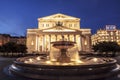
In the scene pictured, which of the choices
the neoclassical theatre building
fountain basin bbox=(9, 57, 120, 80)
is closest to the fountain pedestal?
fountain basin bbox=(9, 57, 120, 80)

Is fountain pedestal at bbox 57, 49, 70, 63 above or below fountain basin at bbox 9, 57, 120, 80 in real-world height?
above

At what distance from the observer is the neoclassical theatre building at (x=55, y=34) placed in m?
78.9

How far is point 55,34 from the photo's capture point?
78750 mm

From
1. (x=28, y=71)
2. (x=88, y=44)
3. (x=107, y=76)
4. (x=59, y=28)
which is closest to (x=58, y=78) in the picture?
(x=28, y=71)

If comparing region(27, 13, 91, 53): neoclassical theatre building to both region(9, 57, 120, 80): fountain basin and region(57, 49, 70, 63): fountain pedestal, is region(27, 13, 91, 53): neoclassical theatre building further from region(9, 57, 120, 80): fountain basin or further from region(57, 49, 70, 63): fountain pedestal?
region(9, 57, 120, 80): fountain basin

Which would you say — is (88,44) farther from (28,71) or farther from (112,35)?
(28,71)

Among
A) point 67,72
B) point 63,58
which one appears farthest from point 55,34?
point 67,72

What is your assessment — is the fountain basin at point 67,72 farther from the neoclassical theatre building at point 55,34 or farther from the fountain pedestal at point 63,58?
the neoclassical theatre building at point 55,34

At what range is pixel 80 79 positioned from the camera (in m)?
11.8

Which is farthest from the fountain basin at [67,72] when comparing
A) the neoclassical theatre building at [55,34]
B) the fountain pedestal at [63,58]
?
the neoclassical theatre building at [55,34]

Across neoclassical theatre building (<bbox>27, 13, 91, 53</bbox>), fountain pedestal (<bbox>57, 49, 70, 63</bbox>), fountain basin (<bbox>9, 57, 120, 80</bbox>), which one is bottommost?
fountain basin (<bbox>9, 57, 120, 80</bbox>)

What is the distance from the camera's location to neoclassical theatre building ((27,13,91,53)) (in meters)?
78.9

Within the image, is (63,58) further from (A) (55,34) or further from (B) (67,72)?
(A) (55,34)

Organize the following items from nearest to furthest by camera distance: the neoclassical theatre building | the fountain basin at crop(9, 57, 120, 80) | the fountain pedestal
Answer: the fountain basin at crop(9, 57, 120, 80)
the fountain pedestal
the neoclassical theatre building
